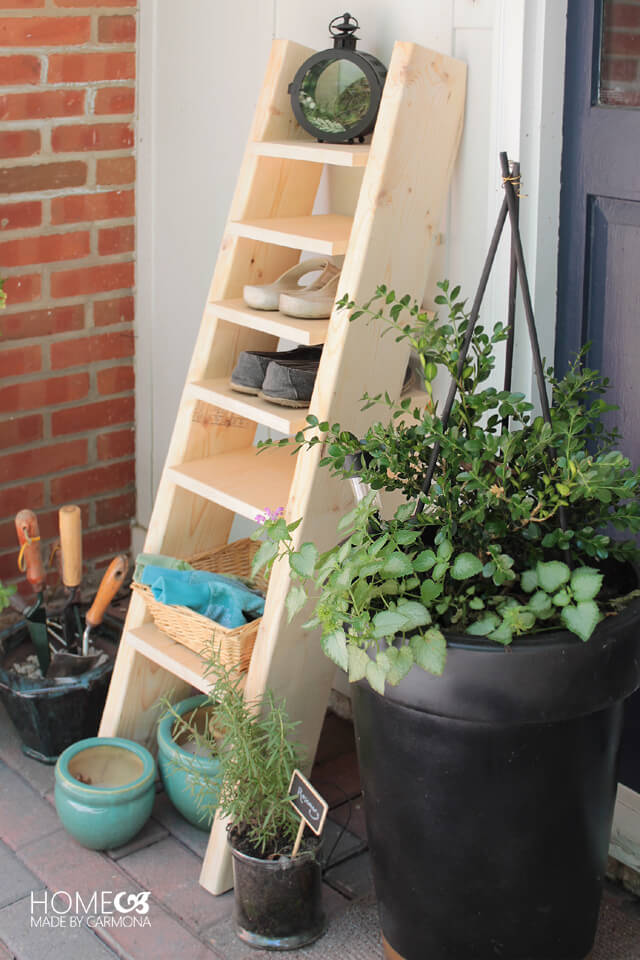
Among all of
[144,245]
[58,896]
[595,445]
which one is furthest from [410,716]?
[144,245]

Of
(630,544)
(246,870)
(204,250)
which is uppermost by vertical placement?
(204,250)

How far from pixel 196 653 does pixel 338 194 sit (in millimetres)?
1049

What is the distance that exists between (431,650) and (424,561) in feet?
0.48

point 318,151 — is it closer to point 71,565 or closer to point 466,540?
point 466,540

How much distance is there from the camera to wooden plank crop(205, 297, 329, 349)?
213cm

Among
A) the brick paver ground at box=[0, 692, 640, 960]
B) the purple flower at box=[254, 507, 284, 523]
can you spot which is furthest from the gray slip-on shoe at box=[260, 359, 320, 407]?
the brick paver ground at box=[0, 692, 640, 960]

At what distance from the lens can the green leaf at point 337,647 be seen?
1686 mm

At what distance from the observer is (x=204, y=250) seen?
9.52ft

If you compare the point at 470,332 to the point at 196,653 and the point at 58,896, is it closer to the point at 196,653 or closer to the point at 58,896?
the point at 196,653

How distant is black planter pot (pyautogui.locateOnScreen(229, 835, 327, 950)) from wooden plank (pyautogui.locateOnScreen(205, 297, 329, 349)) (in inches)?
37.0

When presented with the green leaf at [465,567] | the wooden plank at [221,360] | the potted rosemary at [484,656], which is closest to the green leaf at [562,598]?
the potted rosemary at [484,656]

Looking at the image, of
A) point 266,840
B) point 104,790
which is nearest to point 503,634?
point 266,840

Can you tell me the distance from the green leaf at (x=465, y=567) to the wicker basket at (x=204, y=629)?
0.54 metres

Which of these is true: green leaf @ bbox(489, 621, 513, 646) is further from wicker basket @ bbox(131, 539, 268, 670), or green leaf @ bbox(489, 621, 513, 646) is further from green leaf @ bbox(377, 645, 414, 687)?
wicker basket @ bbox(131, 539, 268, 670)
